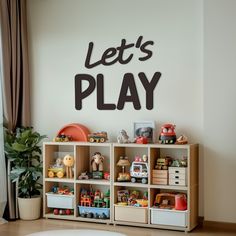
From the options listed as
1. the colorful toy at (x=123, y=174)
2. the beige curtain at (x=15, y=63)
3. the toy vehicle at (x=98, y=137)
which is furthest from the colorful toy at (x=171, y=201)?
the beige curtain at (x=15, y=63)

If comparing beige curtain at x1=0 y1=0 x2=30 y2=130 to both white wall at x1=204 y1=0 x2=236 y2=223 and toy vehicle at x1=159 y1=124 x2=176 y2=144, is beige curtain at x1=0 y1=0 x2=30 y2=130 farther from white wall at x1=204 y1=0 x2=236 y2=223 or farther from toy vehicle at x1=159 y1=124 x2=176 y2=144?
white wall at x1=204 y1=0 x2=236 y2=223

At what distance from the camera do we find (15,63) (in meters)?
4.80

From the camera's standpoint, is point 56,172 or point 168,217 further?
point 56,172

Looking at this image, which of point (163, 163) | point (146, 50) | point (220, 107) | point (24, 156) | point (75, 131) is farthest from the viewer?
point (75, 131)

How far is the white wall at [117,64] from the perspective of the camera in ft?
14.4

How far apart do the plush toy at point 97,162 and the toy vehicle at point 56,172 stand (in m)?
0.33

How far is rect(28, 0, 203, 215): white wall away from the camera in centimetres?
438

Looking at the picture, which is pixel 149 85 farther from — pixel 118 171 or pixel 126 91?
pixel 118 171

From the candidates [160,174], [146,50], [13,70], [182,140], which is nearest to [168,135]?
[182,140]

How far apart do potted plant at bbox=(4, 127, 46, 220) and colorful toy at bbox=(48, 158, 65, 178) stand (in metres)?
0.10

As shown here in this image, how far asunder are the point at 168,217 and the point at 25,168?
1.47 m

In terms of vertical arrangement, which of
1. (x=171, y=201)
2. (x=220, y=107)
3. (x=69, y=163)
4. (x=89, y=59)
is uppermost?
(x=89, y=59)

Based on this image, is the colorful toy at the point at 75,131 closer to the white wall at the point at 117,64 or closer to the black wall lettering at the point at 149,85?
the white wall at the point at 117,64

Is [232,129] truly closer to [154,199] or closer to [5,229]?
[154,199]
